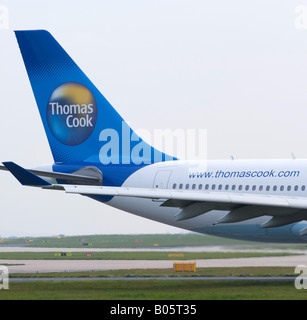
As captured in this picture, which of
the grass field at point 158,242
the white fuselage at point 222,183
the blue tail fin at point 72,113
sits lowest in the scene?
the grass field at point 158,242

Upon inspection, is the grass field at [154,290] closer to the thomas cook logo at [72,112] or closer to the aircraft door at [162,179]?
the aircraft door at [162,179]

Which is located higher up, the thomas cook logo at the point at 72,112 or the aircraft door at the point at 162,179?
the thomas cook logo at the point at 72,112

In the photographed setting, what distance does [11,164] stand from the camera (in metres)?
27.9

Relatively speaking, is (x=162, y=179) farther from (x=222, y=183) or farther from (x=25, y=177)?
(x=25, y=177)

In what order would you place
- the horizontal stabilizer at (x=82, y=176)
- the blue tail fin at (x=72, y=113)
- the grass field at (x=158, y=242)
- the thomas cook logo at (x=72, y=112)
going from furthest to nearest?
the grass field at (x=158, y=242)
the thomas cook logo at (x=72, y=112)
the blue tail fin at (x=72, y=113)
the horizontal stabilizer at (x=82, y=176)

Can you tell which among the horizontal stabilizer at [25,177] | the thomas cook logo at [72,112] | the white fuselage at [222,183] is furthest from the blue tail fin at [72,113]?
the horizontal stabilizer at [25,177]

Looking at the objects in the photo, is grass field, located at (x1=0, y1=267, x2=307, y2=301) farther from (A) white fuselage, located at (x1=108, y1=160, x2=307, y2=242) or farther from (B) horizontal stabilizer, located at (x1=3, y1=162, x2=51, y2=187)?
(B) horizontal stabilizer, located at (x1=3, y1=162, x2=51, y2=187)

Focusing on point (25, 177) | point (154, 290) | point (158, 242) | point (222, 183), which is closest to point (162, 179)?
point (222, 183)

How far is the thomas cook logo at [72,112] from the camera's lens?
41.8 meters

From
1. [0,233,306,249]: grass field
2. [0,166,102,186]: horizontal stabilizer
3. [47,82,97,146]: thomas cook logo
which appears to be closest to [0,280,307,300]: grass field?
[0,166,102,186]: horizontal stabilizer

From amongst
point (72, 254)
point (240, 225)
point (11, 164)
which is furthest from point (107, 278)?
point (72, 254)

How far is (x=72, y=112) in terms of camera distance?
138 feet
